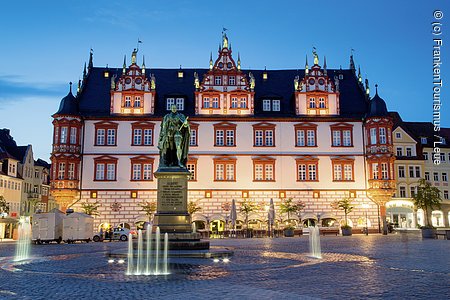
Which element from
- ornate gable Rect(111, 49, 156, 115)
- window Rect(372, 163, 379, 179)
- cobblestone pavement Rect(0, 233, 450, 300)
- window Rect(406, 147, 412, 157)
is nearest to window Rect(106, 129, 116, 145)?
ornate gable Rect(111, 49, 156, 115)

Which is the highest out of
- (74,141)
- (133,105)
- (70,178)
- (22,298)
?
(133,105)

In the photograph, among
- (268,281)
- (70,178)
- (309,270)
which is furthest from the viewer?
(70,178)

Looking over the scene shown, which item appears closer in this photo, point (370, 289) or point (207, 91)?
point (370, 289)

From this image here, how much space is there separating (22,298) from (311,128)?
41990mm

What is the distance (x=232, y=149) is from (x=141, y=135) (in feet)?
29.5

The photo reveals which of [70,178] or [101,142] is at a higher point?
[101,142]

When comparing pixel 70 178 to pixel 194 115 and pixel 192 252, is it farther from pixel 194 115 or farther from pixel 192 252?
pixel 192 252

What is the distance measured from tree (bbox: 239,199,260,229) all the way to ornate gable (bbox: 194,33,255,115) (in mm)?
8750

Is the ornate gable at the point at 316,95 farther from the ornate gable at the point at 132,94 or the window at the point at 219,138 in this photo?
the ornate gable at the point at 132,94

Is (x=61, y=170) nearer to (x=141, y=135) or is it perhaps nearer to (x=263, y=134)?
(x=141, y=135)

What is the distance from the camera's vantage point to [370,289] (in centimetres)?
997

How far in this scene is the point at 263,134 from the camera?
48688 millimetres

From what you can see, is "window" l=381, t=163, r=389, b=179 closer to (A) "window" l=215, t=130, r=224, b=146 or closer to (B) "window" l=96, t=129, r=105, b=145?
(A) "window" l=215, t=130, r=224, b=146

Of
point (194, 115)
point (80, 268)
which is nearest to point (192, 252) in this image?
point (80, 268)
